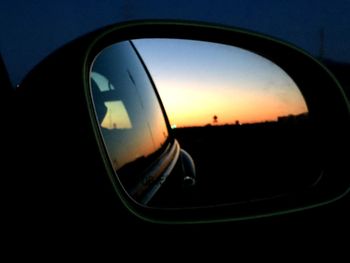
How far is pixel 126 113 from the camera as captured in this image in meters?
2.41

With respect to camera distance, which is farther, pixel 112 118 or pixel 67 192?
pixel 112 118

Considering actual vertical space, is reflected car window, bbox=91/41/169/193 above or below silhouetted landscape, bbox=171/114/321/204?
above

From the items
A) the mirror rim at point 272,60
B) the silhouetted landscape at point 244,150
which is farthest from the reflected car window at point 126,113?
the silhouetted landscape at point 244,150

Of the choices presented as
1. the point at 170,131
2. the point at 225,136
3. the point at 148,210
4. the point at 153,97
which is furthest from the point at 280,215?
the point at 225,136

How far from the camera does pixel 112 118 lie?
2006 mm

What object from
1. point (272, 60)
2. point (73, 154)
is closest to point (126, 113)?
point (272, 60)

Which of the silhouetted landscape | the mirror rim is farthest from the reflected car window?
the silhouetted landscape

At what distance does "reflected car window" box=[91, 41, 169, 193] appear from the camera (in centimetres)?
178

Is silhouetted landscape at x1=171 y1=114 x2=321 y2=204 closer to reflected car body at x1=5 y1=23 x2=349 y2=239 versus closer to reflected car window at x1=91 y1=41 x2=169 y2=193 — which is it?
reflected car window at x1=91 y1=41 x2=169 y2=193

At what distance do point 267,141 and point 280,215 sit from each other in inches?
148

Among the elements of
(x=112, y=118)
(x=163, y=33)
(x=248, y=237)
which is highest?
(x=163, y=33)

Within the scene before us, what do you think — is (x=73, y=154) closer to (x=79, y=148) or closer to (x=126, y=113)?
(x=79, y=148)

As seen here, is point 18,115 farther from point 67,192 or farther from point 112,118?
point 112,118

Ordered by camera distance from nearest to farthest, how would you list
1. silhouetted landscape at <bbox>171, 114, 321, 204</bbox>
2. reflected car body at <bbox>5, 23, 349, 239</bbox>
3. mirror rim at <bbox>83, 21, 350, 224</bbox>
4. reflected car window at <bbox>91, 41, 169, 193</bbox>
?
reflected car body at <bbox>5, 23, 349, 239</bbox> < mirror rim at <bbox>83, 21, 350, 224</bbox> < reflected car window at <bbox>91, 41, 169, 193</bbox> < silhouetted landscape at <bbox>171, 114, 321, 204</bbox>
